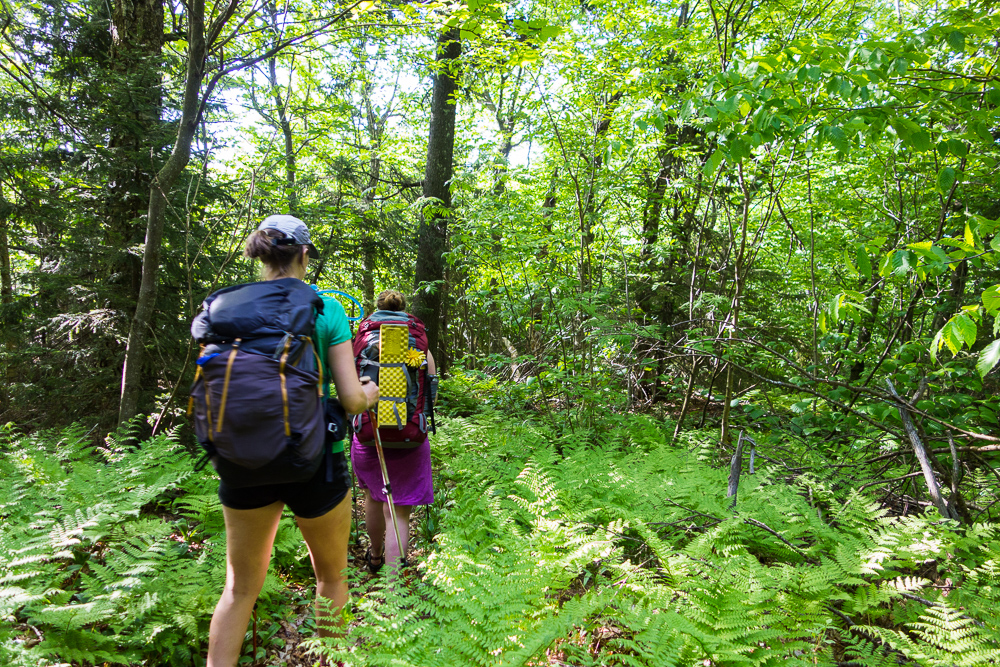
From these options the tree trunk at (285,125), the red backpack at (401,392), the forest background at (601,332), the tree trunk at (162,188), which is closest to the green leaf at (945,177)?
the forest background at (601,332)

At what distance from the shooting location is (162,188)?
4.12 m

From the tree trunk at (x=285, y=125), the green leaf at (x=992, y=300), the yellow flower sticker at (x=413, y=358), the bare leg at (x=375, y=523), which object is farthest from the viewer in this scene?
the tree trunk at (x=285, y=125)

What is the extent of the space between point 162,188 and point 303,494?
3.37 m

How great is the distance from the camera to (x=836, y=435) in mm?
5152

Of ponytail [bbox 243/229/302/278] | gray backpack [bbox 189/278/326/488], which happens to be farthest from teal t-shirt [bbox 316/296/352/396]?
ponytail [bbox 243/229/302/278]

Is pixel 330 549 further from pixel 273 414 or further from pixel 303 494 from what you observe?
pixel 273 414

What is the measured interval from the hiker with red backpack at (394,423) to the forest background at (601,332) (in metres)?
0.56

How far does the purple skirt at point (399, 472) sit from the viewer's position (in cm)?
355

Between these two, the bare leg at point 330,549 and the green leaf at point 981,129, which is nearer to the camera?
the bare leg at point 330,549

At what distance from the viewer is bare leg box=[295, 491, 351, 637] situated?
7.40 feet

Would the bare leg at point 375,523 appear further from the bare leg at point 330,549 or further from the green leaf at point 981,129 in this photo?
the green leaf at point 981,129

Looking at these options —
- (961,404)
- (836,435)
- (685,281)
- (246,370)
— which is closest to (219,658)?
(246,370)

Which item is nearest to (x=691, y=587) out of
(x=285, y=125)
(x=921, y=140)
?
(x=921, y=140)

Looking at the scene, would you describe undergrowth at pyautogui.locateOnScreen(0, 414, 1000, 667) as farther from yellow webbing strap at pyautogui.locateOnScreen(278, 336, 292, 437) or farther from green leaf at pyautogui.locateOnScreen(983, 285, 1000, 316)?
green leaf at pyautogui.locateOnScreen(983, 285, 1000, 316)
